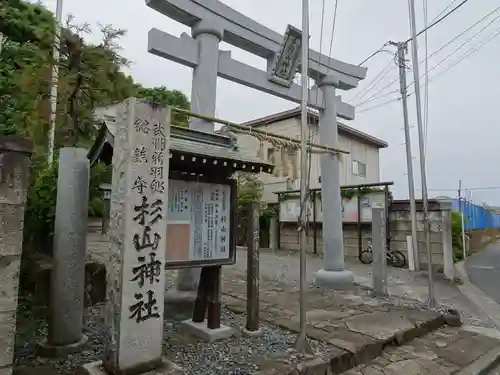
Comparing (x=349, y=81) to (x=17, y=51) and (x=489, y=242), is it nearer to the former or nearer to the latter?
(x=17, y=51)

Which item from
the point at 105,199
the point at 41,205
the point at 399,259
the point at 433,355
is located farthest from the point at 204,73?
the point at 399,259

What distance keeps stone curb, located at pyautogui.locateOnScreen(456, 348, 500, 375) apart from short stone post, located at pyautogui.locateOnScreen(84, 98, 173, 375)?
3984 millimetres

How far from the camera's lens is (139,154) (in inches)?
155

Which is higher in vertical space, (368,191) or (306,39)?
(306,39)

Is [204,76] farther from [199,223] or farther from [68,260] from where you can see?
[68,260]

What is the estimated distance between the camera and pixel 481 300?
894 cm

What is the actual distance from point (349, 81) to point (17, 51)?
1108 centimetres

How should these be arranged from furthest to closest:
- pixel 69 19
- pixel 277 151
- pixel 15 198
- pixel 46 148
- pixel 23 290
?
pixel 46 148
pixel 277 151
pixel 69 19
pixel 23 290
pixel 15 198

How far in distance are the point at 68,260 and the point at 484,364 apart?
19.2 feet

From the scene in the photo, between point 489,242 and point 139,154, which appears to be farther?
point 489,242

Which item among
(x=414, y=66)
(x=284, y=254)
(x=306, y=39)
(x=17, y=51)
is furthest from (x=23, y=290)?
(x=284, y=254)

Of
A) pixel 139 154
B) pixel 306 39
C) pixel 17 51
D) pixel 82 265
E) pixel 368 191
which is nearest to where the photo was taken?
pixel 139 154

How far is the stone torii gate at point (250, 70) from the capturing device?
6.69m

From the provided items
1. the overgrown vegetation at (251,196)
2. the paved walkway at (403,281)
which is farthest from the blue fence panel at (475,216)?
the overgrown vegetation at (251,196)
